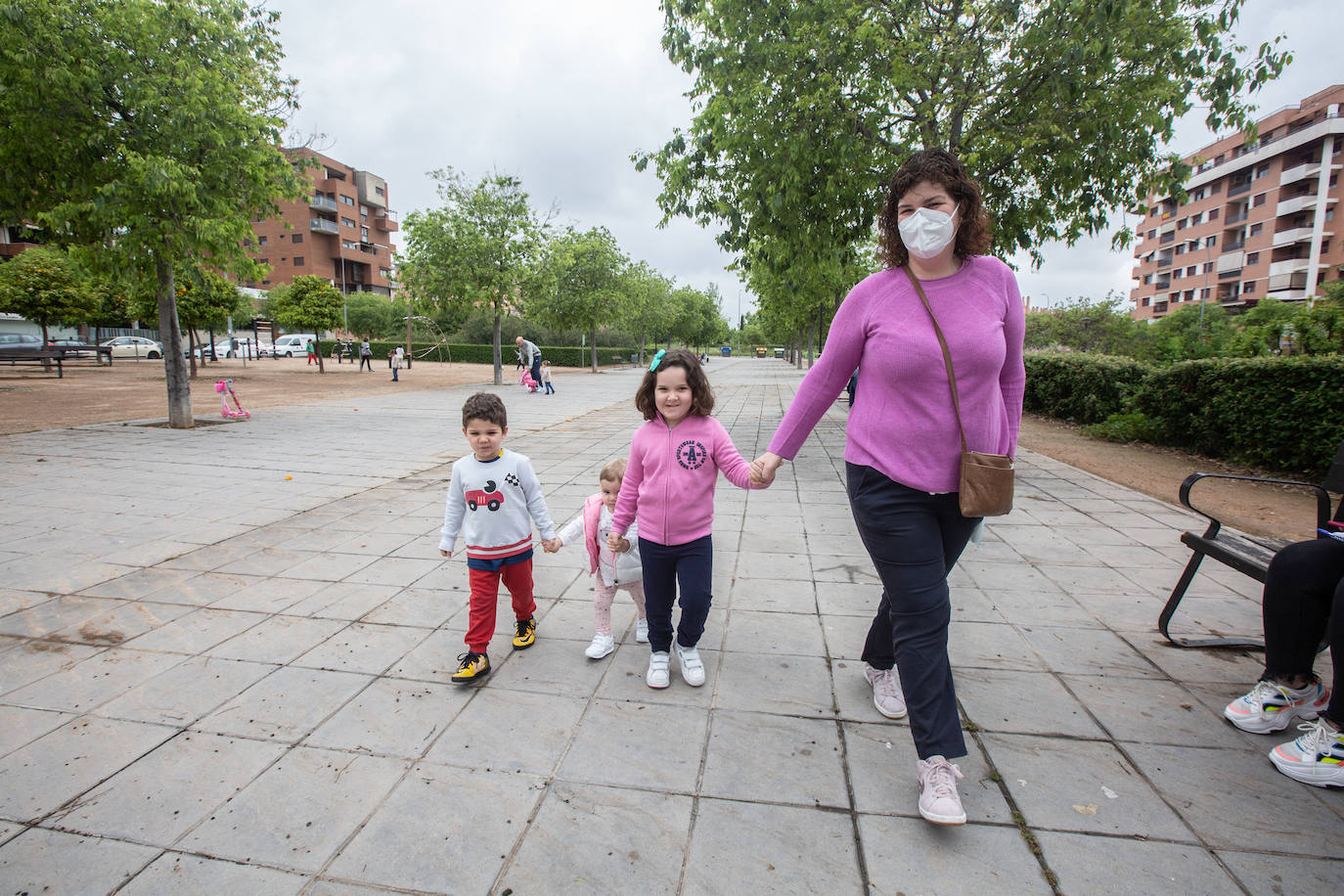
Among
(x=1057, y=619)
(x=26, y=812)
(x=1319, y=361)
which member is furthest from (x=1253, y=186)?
(x=26, y=812)

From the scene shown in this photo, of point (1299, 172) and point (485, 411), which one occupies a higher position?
point (1299, 172)

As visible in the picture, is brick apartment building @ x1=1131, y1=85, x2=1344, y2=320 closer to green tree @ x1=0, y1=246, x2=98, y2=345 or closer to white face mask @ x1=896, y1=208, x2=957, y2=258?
white face mask @ x1=896, y1=208, x2=957, y2=258

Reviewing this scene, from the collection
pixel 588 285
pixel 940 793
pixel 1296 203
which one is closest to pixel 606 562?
pixel 940 793

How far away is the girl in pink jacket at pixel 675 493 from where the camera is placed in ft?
8.48

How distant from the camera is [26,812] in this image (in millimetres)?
2000

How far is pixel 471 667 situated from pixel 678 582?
92 centimetres

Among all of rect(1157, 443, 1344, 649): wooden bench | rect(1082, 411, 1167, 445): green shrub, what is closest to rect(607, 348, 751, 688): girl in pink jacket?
rect(1157, 443, 1344, 649): wooden bench

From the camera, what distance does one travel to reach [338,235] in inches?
2520

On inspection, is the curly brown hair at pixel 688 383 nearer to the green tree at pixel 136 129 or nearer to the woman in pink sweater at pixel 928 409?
the woman in pink sweater at pixel 928 409

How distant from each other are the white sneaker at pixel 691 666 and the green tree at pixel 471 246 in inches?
797

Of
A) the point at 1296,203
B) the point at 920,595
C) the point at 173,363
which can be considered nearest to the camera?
the point at 920,595

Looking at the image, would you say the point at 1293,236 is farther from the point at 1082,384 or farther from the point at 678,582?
the point at 678,582

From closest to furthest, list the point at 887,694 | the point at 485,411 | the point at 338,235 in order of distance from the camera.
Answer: the point at 887,694 → the point at 485,411 → the point at 338,235

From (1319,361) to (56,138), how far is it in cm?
1520
